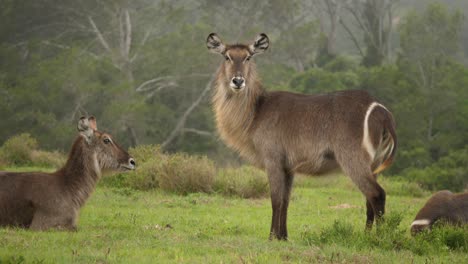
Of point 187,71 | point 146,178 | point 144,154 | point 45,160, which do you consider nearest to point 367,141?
point 146,178

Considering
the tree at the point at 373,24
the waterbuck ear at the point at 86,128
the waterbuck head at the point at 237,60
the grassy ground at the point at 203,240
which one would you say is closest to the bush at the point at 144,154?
the grassy ground at the point at 203,240

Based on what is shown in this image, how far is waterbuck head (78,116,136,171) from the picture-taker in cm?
838

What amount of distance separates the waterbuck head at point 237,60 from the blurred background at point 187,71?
14.9m

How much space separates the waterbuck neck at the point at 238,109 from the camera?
8617mm

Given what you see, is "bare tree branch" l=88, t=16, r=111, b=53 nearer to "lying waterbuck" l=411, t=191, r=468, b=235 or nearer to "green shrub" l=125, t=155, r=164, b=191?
"green shrub" l=125, t=155, r=164, b=191

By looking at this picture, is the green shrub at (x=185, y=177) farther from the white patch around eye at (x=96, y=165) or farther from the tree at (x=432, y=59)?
the tree at (x=432, y=59)

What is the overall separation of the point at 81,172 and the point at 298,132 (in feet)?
8.43

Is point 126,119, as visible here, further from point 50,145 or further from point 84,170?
point 84,170

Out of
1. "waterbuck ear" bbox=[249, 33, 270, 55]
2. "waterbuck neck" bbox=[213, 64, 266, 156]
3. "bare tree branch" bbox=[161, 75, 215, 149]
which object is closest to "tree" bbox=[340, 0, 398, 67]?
"bare tree branch" bbox=[161, 75, 215, 149]

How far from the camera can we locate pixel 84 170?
326 inches

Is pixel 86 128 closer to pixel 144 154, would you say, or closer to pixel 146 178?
pixel 146 178

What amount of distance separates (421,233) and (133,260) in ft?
10.8

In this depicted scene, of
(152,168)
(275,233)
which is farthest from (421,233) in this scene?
(152,168)

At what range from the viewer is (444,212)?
8414 millimetres
